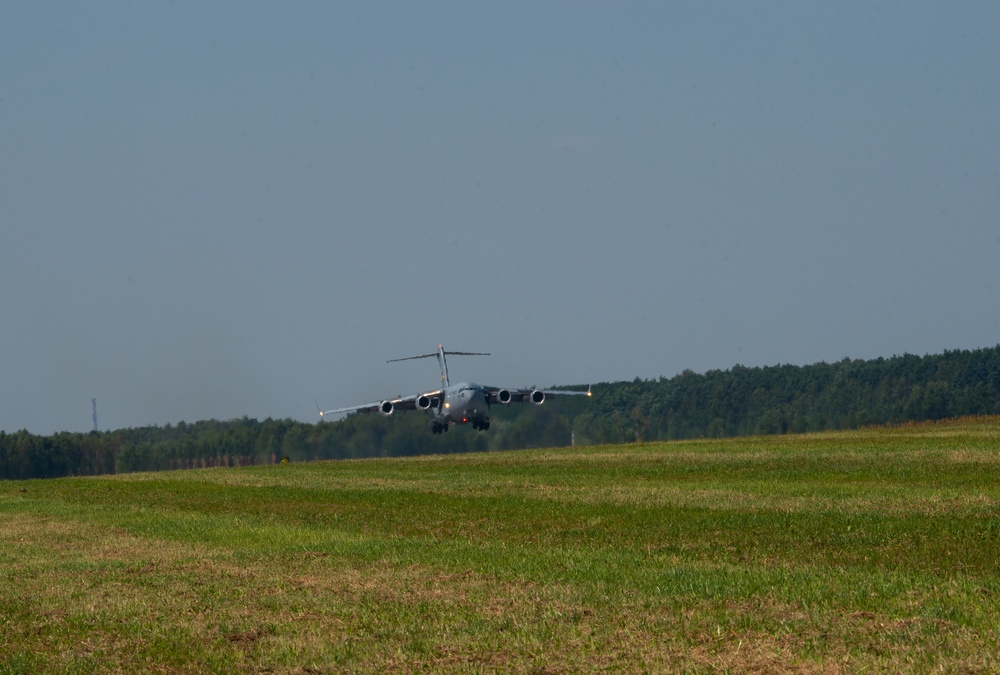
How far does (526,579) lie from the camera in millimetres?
18109

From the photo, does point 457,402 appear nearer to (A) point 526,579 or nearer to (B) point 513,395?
(B) point 513,395

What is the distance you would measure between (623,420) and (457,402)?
6273cm

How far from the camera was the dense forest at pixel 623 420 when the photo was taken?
102875mm

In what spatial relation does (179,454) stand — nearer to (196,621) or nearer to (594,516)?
(594,516)

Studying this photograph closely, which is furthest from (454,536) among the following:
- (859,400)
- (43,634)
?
(859,400)

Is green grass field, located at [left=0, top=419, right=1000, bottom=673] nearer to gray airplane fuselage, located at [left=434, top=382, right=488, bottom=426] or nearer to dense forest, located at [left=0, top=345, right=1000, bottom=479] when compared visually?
gray airplane fuselage, located at [left=434, top=382, right=488, bottom=426]

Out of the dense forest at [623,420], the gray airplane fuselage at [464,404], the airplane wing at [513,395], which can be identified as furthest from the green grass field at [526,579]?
the dense forest at [623,420]

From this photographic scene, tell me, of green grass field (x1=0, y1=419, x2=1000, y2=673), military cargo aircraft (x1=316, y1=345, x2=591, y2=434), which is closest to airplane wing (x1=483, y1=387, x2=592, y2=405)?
military cargo aircraft (x1=316, y1=345, x2=591, y2=434)

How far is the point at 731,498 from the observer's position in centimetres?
3177

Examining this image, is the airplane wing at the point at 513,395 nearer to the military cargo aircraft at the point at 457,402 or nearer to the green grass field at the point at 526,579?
the military cargo aircraft at the point at 457,402

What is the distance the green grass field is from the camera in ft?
42.5

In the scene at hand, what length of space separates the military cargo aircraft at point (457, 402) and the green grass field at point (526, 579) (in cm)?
4576

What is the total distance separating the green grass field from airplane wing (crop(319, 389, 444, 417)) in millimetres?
50691

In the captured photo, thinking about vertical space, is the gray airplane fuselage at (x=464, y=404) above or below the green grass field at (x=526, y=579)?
above
